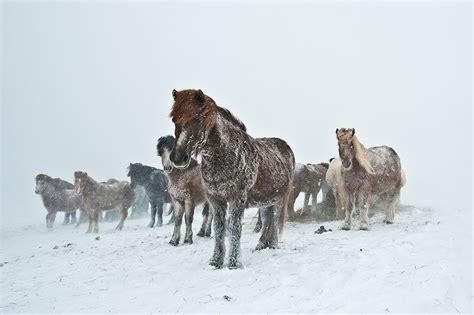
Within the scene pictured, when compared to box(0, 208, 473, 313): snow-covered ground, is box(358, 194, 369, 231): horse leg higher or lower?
higher

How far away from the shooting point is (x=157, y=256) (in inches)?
390

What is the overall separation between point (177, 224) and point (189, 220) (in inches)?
18.8

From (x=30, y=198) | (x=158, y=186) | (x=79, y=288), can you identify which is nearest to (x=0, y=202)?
(x=30, y=198)

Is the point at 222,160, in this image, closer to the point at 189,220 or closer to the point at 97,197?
the point at 189,220

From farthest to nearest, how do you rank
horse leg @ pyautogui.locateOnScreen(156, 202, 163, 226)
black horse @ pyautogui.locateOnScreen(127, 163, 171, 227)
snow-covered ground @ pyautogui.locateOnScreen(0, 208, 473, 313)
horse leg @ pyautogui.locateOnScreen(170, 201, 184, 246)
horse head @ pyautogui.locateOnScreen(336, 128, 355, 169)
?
black horse @ pyautogui.locateOnScreen(127, 163, 171, 227), horse leg @ pyautogui.locateOnScreen(156, 202, 163, 226), horse head @ pyautogui.locateOnScreen(336, 128, 355, 169), horse leg @ pyautogui.locateOnScreen(170, 201, 184, 246), snow-covered ground @ pyautogui.locateOnScreen(0, 208, 473, 313)

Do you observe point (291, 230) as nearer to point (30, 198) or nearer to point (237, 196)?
point (237, 196)

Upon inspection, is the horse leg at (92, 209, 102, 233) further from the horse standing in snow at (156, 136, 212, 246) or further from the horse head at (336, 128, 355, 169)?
the horse head at (336, 128, 355, 169)

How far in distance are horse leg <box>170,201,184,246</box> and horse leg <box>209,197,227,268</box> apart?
425 centimetres

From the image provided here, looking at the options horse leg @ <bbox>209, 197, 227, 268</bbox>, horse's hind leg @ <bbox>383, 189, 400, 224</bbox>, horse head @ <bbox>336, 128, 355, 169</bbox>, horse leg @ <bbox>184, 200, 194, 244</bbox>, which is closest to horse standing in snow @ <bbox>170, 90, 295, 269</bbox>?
horse leg @ <bbox>209, 197, 227, 268</bbox>

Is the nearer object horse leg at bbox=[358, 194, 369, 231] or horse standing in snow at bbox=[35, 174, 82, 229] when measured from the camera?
horse leg at bbox=[358, 194, 369, 231]

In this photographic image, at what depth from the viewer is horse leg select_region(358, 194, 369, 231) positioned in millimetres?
12000

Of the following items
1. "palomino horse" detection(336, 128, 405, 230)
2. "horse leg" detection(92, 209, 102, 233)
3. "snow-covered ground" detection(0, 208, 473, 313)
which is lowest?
"horse leg" detection(92, 209, 102, 233)

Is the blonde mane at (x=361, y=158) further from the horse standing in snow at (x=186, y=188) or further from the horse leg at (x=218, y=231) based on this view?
the horse leg at (x=218, y=231)

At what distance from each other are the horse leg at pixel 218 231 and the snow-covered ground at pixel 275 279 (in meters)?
0.32
